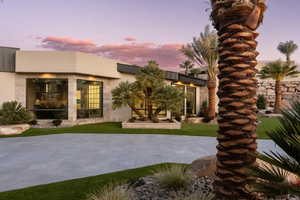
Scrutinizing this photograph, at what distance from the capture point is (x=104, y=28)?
1770 cm

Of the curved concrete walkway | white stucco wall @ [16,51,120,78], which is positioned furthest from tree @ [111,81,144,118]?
the curved concrete walkway

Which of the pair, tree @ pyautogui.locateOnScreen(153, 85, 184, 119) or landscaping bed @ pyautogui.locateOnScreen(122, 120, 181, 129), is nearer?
landscaping bed @ pyautogui.locateOnScreen(122, 120, 181, 129)

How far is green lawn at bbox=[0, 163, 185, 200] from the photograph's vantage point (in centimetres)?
356

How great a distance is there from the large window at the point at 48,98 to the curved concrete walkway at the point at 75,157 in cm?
666

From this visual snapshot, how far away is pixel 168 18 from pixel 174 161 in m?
13.4

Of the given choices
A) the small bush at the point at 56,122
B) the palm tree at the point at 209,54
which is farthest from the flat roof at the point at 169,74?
the small bush at the point at 56,122

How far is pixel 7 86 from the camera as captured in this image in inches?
570

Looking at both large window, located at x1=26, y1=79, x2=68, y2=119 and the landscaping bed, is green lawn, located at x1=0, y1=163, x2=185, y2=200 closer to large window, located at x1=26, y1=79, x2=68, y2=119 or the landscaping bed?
the landscaping bed

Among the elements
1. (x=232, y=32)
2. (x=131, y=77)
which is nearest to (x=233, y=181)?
(x=232, y=32)

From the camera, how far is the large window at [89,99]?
16.0m

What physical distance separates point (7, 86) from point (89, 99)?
6.16m

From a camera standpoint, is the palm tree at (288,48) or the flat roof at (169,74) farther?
the palm tree at (288,48)

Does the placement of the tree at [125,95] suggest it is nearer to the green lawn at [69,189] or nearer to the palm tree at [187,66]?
the green lawn at [69,189]

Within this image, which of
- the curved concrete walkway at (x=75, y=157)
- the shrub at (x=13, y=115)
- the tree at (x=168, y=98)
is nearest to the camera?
the curved concrete walkway at (x=75, y=157)
